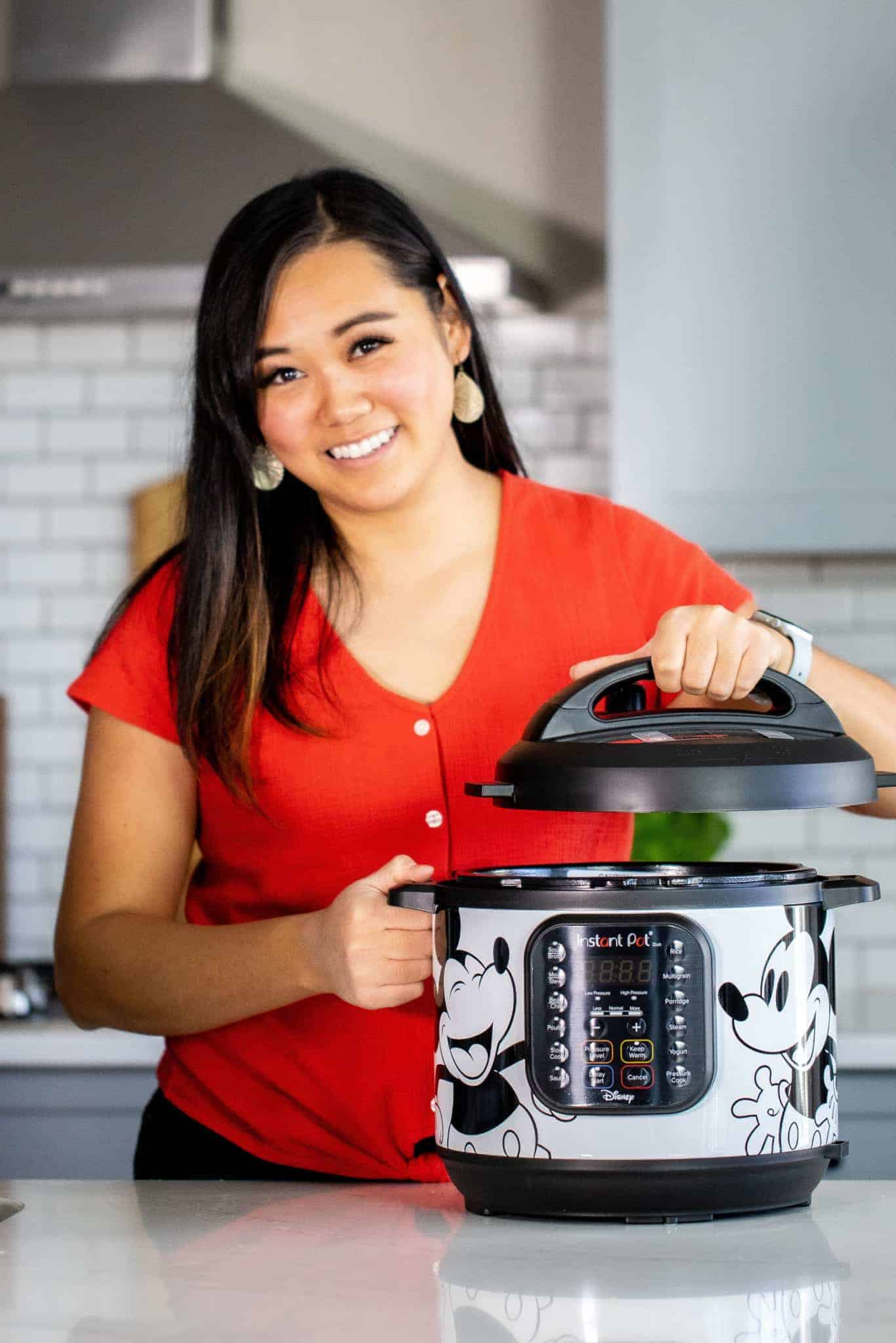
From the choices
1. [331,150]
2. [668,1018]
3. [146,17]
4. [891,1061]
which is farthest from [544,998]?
[146,17]

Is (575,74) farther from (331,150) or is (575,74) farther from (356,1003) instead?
(356,1003)

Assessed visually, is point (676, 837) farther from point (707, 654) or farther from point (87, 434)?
point (87, 434)

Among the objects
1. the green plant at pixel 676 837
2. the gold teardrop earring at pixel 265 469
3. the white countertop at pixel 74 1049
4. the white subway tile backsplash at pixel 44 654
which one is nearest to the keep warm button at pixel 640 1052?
the gold teardrop earring at pixel 265 469

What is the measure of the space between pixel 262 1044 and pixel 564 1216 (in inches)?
17.1

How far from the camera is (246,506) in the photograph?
1.35 metres

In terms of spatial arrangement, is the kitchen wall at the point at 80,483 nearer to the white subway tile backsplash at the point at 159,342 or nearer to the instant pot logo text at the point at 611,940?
the white subway tile backsplash at the point at 159,342

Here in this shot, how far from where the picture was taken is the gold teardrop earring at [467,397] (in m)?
1.40

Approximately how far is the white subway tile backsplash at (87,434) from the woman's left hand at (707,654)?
74.0 inches

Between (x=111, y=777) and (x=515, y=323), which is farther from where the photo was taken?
(x=515, y=323)

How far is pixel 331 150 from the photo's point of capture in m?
2.58

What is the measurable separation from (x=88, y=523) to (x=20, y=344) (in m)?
0.31

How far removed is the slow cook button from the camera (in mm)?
837

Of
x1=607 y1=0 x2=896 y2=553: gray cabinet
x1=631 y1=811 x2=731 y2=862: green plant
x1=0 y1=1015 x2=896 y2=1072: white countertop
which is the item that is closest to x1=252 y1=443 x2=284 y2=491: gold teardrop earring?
x1=631 y1=811 x2=731 y2=862: green plant

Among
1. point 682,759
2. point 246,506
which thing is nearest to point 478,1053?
point 682,759
